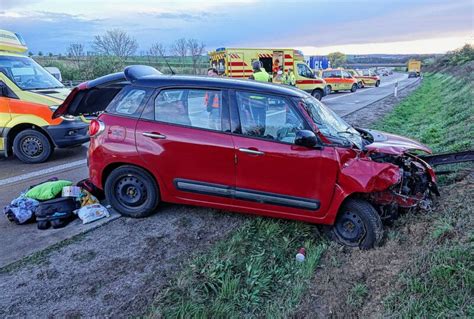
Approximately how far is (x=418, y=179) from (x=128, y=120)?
11.8 ft

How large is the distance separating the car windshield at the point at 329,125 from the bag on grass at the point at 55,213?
315 cm

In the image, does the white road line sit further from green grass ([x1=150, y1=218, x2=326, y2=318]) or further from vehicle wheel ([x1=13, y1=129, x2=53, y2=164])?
green grass ([x1=150, y1=218, x2=326, y2=318])

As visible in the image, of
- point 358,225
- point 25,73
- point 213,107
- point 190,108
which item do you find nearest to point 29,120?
point 25,73

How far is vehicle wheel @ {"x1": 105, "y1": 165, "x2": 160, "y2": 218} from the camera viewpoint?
4500 mm

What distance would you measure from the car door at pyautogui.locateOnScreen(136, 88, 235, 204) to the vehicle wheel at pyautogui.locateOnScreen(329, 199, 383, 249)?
4.19ft

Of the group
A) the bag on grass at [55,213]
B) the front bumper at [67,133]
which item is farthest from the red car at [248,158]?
the front bumper at [67,133]

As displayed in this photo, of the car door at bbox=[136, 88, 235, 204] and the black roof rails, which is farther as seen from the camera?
the black roof rails

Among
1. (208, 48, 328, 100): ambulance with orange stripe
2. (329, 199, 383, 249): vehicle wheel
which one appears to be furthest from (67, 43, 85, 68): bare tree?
(329, 199, 383, 249): vehicle wheel

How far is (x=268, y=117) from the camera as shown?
4.04 meters

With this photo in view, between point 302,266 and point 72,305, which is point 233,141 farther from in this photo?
point 72,305

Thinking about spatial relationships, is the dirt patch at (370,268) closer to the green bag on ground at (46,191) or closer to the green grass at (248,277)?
the green grass at (248,277)

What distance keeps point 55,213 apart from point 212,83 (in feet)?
8.17

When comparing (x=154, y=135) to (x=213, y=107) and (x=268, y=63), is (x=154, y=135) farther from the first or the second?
(x=268, y=63)

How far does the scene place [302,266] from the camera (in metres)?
3.63
